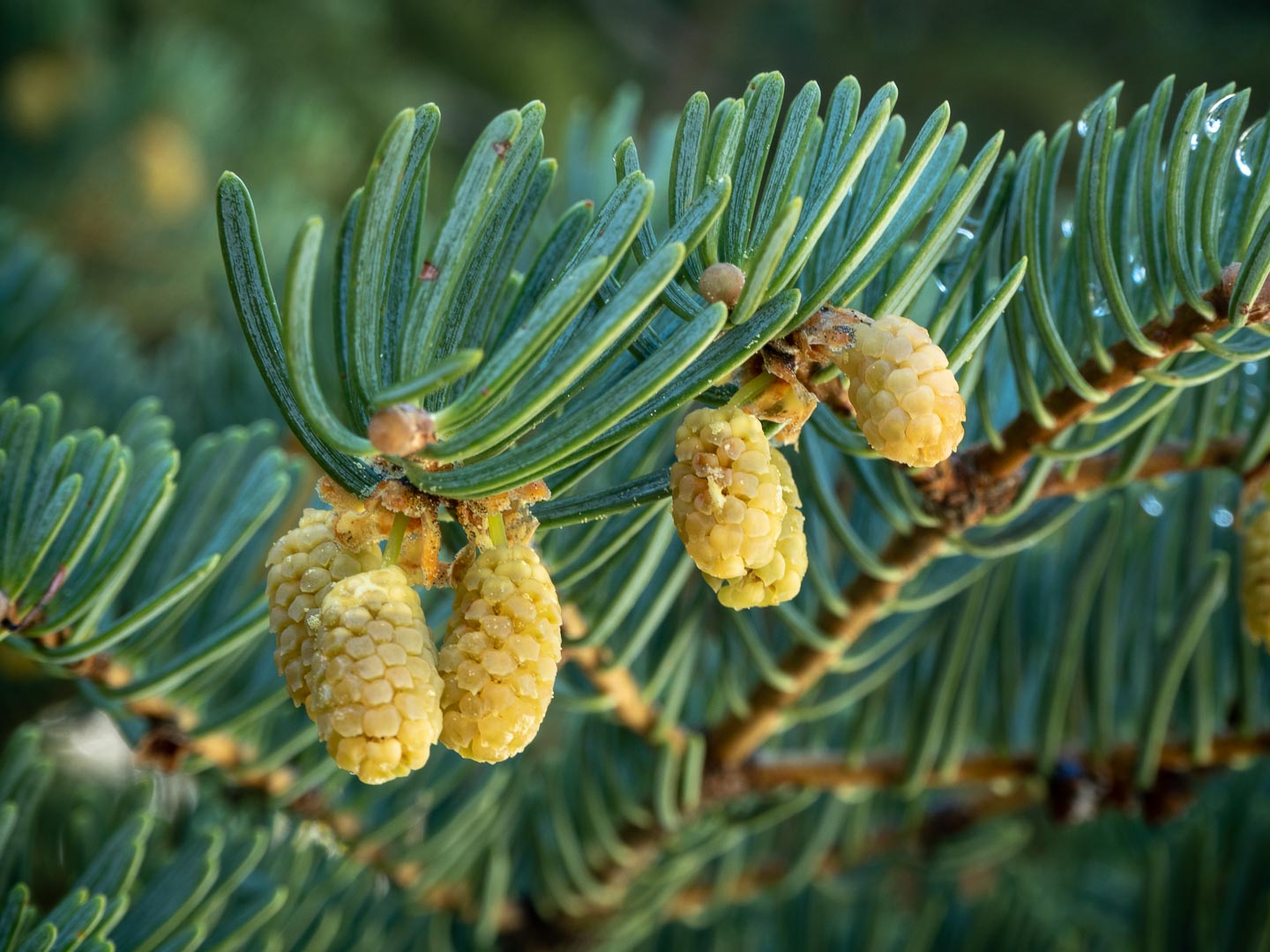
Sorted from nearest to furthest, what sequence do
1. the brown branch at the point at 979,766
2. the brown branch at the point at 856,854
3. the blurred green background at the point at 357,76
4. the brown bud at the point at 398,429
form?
the brown bud at the point at 398,429 → the brown branch at the point at 979,766 → the brown branch at the point at 856,854 → the blurred green background at the point at 357,76

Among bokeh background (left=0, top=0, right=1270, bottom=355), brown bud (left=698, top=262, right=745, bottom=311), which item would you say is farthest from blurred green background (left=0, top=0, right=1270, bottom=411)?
brown bud (left=698, top=262, right=745, bottom=311)

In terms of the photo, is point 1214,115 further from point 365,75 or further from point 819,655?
point 365,75

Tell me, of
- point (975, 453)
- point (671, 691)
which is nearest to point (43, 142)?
point (671, 691)

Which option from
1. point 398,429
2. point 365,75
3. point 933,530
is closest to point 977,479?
point 933,530

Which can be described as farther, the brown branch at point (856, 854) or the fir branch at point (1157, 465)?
the brown branch at point (856, 854)

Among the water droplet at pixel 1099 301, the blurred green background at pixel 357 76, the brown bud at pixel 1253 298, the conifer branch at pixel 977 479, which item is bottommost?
the conifer branch at pixel 977 479

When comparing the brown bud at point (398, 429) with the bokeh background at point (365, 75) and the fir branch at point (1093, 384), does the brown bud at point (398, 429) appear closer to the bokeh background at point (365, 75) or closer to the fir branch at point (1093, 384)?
the fir branch at point (1093, 384)

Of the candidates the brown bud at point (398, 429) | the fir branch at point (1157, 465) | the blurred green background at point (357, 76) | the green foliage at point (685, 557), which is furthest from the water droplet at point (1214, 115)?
the blurred green background at point (357, 76)
